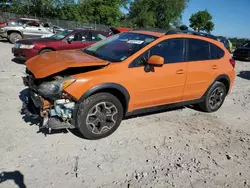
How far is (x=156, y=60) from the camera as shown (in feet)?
12.6

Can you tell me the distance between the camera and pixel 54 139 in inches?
149

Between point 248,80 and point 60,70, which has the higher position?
point 60,70

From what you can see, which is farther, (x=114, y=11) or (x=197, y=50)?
(x=114, y=11)

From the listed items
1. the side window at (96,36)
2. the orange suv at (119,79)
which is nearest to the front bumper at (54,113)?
the orange suv at (119,79)

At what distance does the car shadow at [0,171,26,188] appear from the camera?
2.77m

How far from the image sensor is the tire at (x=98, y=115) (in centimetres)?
358

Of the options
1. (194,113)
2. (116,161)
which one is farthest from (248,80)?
(116,161)

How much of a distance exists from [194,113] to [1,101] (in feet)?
14.1

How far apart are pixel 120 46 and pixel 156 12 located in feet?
210

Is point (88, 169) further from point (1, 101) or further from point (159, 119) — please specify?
point (1, 101)

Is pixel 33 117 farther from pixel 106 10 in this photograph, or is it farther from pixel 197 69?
pixel 106 10

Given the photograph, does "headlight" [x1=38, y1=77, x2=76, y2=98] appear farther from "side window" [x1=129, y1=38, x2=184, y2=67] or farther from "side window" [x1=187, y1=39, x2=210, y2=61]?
"side window" [x1=187, y1=39, x2=210, y2=61]

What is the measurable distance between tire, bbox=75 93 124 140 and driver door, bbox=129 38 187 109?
0.39 meters

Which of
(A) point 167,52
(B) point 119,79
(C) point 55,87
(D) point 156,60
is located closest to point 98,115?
(B) point 119,79
